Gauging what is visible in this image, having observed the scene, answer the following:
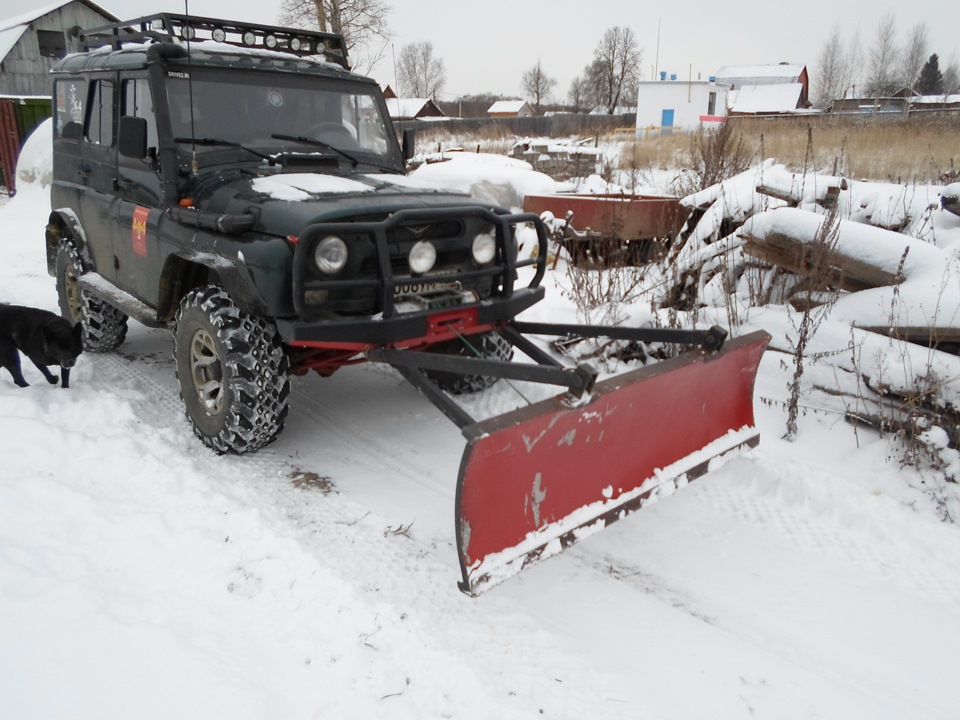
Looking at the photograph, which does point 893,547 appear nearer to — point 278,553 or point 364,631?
point 364,631

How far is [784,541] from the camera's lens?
3.39 metres

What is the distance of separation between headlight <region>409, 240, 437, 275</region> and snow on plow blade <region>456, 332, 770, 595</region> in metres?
1.11

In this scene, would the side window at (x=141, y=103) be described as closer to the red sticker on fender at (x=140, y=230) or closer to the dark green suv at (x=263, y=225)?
the dark green suv at (x=263, y=225)

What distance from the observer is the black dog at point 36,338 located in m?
4.62

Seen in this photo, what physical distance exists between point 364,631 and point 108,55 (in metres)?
4.30

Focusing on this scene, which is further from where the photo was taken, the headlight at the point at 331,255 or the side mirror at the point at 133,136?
the side mirror at the point at 133,136

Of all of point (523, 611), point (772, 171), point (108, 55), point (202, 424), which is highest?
point (108, 55)

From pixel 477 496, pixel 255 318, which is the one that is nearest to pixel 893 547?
pixel 477 496

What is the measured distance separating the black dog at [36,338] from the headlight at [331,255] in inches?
95.5

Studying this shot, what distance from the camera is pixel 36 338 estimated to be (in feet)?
15.2

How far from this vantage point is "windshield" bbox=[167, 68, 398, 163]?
4.12m

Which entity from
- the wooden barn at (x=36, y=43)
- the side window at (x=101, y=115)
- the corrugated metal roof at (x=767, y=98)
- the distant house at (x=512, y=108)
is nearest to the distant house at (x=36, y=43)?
the wooden barn at (x=36, y=43)

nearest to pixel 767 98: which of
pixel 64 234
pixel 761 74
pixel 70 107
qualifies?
pixel 761 74

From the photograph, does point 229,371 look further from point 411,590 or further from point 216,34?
point 216,34
